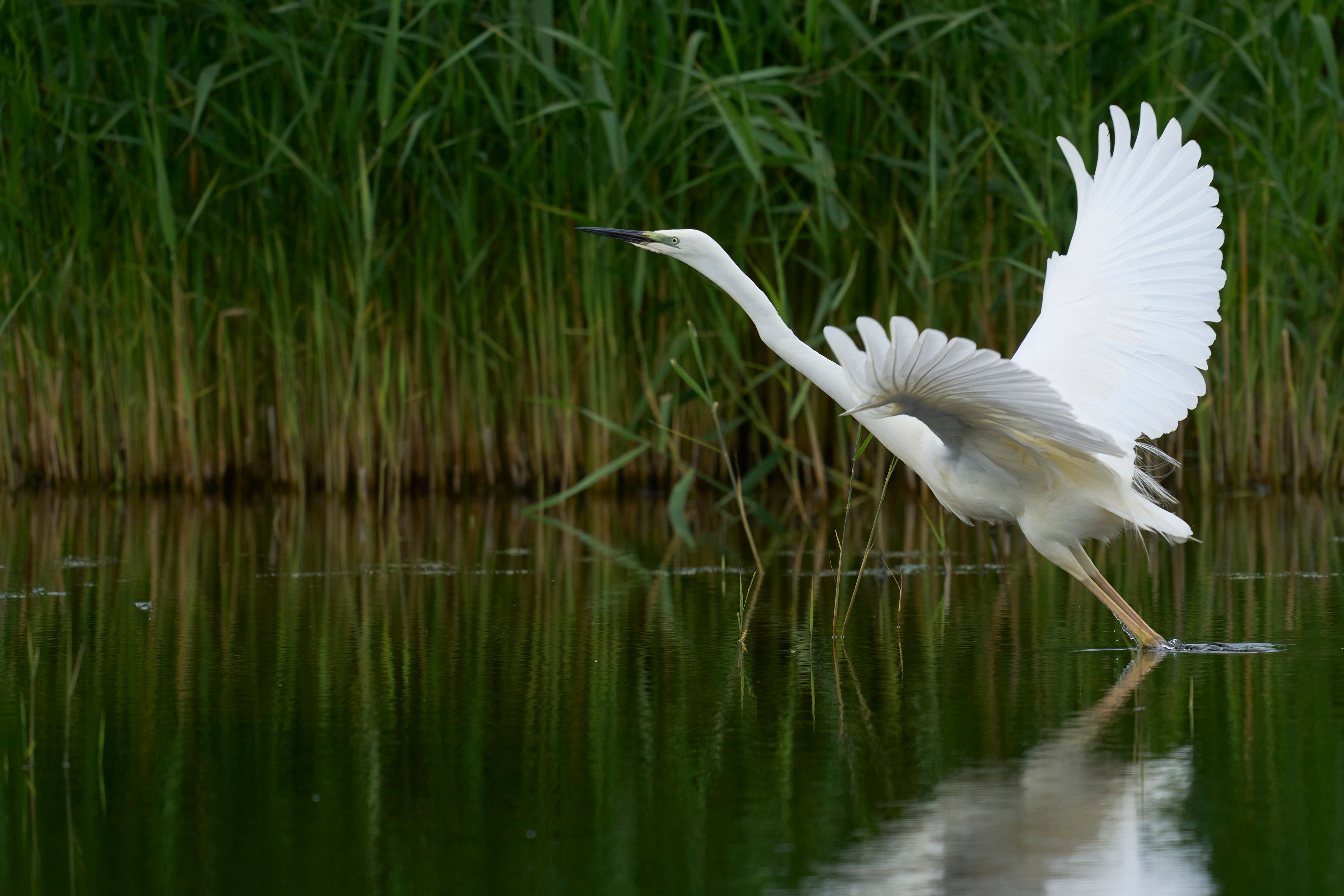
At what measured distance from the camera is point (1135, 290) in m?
5.09

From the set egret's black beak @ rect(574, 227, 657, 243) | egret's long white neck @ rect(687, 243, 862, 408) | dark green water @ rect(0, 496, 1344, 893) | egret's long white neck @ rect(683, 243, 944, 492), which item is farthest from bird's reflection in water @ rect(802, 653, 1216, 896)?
egret's black beak @ rect(574, 227, 657, 243)

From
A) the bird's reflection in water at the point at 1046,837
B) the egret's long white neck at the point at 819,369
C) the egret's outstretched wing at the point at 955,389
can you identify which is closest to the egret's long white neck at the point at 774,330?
the egret's long white neck at the point at 819,369

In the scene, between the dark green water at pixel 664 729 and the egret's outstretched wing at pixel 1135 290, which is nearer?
the dark green water at pixel 664 729

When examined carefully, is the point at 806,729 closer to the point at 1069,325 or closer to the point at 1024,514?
the point at 1024,514

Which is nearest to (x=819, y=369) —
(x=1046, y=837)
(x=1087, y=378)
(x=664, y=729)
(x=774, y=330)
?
(x=774, y=330)

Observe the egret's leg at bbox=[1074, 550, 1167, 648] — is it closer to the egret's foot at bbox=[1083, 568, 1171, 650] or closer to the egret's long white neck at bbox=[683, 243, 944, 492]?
the egret's foot at bbox=[1083, 568, 1171, 650]

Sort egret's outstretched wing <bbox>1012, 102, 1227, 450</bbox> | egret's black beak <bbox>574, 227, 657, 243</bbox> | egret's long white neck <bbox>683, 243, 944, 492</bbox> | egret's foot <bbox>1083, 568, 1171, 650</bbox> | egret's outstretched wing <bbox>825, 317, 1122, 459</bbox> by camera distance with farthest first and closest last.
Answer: egret's black beak <bbox>574, 227, 657, 243</bbox>
egret's outstretched wing <bbox>1012, 102, 1227, 450</bbox>
egret's long white neck <bbox>683, 243, 944, 492</bbox>
egret's foot <bbox>1083, 568, 1171, 650</bbox>
egret's outstretched wing <bbox>825, 317, 1122, 459</bbox>

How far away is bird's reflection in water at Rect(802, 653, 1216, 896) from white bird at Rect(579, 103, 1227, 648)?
0.95 meters

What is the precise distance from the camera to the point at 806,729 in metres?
3.65

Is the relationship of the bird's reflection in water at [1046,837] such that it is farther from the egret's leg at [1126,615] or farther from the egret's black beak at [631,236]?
the egret's black beak at [631,236]

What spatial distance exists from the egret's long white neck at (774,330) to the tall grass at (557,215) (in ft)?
7.68

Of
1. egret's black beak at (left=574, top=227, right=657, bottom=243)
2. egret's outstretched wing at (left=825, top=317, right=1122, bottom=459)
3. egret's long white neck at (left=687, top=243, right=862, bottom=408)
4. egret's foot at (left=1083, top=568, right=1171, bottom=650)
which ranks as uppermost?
egret's black beak at (left=574, top=227, right=657, bottom=243)

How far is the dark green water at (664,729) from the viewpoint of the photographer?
8.77 feet

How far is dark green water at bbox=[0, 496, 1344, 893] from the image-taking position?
8.77 ft
